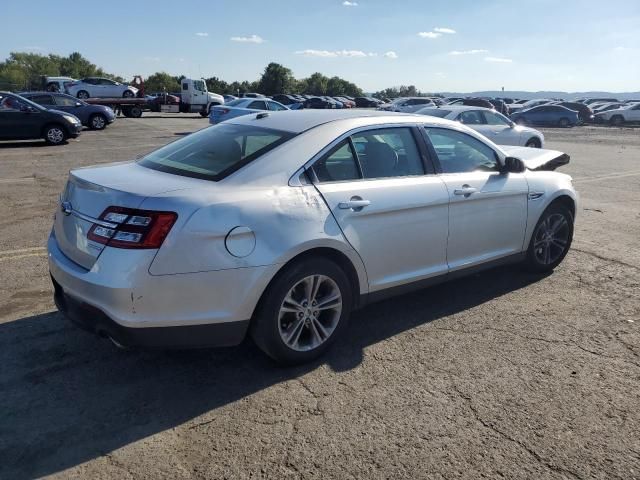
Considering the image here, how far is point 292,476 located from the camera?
8.48 feet

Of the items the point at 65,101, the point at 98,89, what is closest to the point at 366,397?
the point at 65,101

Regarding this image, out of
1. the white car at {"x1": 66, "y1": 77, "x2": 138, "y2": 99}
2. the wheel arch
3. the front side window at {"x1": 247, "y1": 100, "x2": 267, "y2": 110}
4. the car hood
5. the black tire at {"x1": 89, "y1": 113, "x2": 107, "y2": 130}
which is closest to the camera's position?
the wheel arch

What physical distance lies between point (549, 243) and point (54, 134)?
1534 cm

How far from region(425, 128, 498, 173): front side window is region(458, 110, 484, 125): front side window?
9331mm

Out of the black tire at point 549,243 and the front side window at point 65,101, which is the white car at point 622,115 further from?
the black tire at point 549,243

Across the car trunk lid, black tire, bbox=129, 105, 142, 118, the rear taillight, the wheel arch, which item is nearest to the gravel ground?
the wheel arch

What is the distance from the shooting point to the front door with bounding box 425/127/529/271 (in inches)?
172

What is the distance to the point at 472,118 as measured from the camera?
13984 millimetres

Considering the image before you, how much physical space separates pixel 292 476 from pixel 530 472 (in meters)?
1.15

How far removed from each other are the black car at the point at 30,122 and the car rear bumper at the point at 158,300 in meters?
14.8

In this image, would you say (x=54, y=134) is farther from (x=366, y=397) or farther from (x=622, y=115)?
(x=622, y=115)

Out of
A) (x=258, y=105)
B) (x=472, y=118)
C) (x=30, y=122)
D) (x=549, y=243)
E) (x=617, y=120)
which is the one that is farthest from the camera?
(x=617, y=120)

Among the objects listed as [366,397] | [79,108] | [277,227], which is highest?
[277,227]

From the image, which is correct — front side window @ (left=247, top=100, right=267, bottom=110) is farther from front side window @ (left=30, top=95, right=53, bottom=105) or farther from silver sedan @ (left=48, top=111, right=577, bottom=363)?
silver sedan @ (left=48, top=111, right=577, bottom=363)
